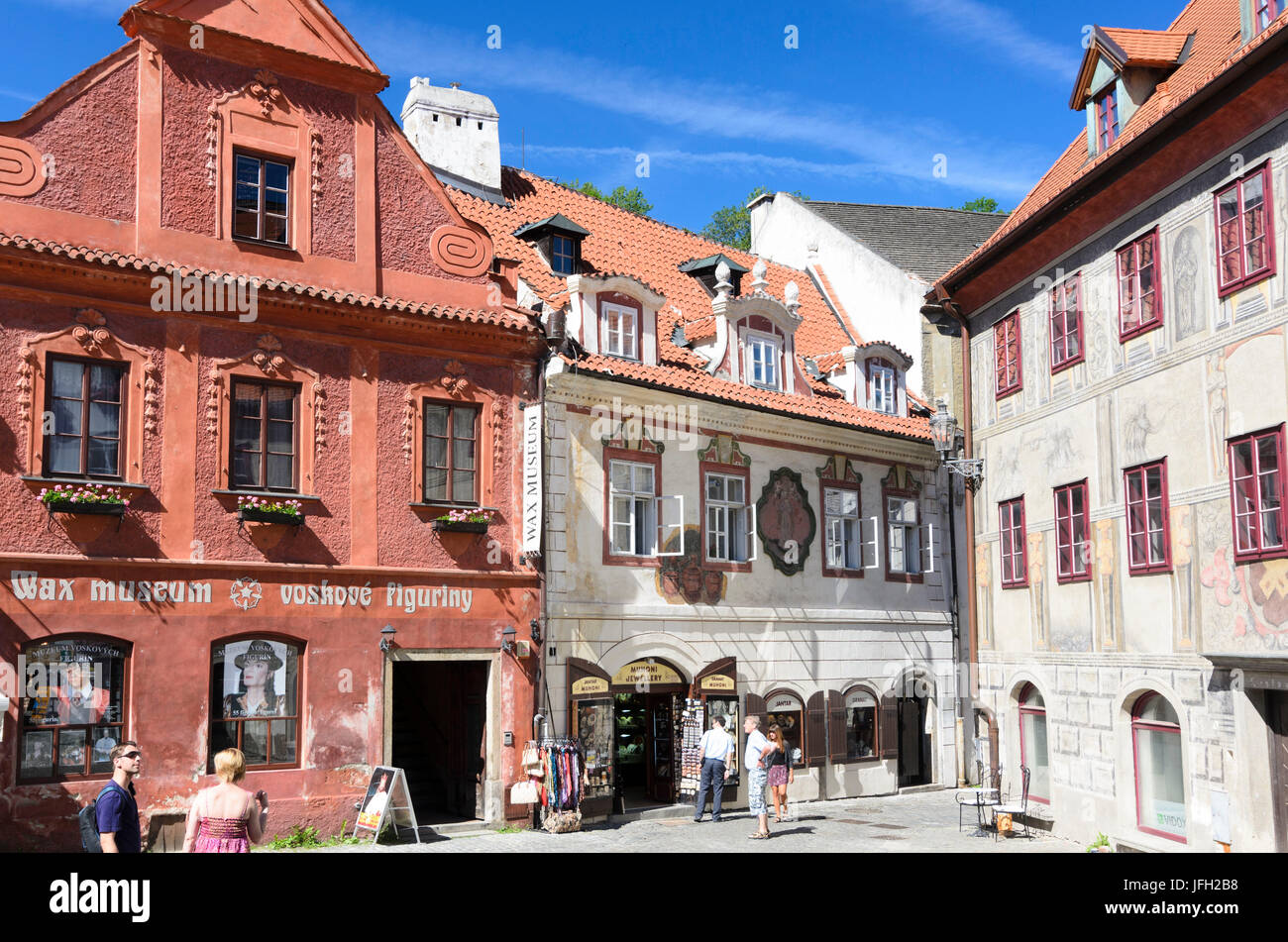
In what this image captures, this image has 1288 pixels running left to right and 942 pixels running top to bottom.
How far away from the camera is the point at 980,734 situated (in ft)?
67.8

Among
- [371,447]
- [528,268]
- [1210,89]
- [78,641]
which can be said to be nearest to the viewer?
[1210,89]

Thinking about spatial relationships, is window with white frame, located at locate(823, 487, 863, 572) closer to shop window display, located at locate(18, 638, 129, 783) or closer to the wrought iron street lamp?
the wrought iron street lamp

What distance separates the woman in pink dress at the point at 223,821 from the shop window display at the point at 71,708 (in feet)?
25.6

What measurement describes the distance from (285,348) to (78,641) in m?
4.65

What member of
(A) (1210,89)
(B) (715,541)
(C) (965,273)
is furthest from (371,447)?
(A) (1210,89)

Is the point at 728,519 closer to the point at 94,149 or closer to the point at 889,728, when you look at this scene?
the point at 889,728

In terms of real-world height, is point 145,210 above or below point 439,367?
above

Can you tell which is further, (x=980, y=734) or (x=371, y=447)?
(x=980, y=734)

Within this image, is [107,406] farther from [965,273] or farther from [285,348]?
[965,273]

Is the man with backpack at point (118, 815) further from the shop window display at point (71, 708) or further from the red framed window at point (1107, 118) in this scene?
the red framed window at point (1107, 118)

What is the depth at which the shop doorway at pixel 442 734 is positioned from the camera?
18891 millimetres

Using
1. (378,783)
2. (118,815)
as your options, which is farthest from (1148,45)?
(118,815)

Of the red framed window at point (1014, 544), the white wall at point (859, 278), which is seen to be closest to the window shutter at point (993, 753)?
the red framed window at point (1014, 544)

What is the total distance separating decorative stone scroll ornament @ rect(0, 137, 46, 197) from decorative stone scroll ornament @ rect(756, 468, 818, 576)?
41.8ft
